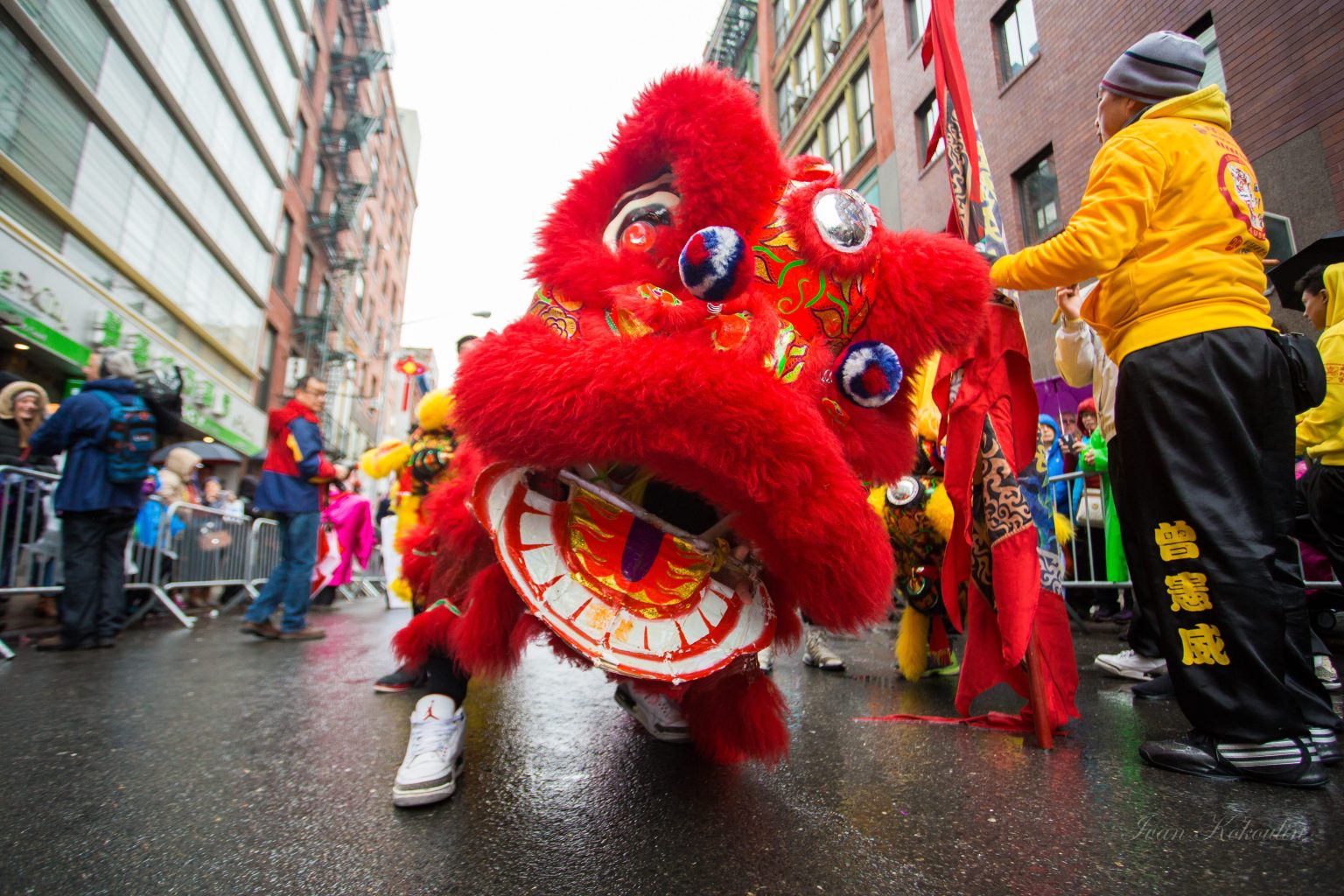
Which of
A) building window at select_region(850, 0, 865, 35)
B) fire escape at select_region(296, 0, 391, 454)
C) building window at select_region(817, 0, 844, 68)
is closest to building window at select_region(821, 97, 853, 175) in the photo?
building window at select_region(817, 0, 844, 68)

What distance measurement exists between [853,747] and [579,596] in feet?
3.81

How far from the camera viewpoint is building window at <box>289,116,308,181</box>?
66.2 ft

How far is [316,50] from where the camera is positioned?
833 inches

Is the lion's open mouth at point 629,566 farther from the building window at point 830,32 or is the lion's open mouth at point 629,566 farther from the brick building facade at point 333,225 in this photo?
the brick building facade at point 333,225

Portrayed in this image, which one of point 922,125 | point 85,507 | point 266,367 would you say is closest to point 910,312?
point 85,507

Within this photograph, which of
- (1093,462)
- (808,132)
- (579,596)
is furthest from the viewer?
(808,132)

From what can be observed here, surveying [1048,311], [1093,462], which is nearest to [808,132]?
[1048,311]

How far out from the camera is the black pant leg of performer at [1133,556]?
6.80 ft

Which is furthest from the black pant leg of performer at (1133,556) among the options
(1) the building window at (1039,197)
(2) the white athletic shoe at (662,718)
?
(1) the building window at (1039,197)

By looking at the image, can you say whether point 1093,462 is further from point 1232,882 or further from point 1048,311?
point 1048,311

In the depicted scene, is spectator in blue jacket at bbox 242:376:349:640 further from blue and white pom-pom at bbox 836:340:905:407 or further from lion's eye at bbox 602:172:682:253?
blue and white pom-pom at bbox 836:340:905:407

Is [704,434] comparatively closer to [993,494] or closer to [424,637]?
[424,637]

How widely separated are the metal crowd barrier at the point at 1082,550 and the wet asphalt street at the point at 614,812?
7.53ft

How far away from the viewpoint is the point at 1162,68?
7.09ft
